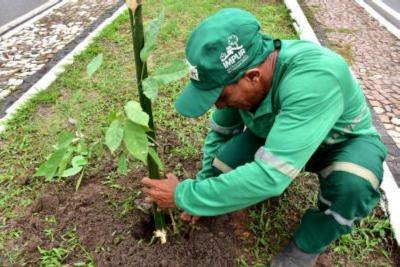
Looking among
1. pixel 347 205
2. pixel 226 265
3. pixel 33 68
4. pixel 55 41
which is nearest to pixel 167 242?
pixel 226 265

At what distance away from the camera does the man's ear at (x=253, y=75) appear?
1531 millimetres

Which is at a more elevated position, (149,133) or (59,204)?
(149,133)

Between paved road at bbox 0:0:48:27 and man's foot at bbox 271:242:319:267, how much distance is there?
4.94 metres

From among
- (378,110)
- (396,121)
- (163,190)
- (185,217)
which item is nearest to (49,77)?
(185,217)

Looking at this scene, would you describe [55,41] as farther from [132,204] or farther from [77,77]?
[132,204]

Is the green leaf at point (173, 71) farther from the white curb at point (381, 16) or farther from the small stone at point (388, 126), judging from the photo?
the white curb at point (381, 16)

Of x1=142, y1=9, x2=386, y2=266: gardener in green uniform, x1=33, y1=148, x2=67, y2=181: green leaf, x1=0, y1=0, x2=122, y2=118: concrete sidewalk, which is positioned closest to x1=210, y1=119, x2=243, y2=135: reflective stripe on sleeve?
x1=142, y1=9, x2=386, y2=266: gardener in green uniform

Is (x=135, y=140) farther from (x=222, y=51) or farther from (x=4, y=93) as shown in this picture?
(x=4, y=93)

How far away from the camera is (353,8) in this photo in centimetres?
626

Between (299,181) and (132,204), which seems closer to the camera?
(132,204)

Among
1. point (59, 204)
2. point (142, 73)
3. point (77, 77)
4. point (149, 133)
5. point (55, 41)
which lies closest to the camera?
point (142, 73)

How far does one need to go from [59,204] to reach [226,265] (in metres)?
1.06

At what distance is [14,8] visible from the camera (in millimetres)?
5961

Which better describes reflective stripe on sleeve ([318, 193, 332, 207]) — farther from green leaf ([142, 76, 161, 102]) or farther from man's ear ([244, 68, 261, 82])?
green leaf ([142, 76, 161, 102])
